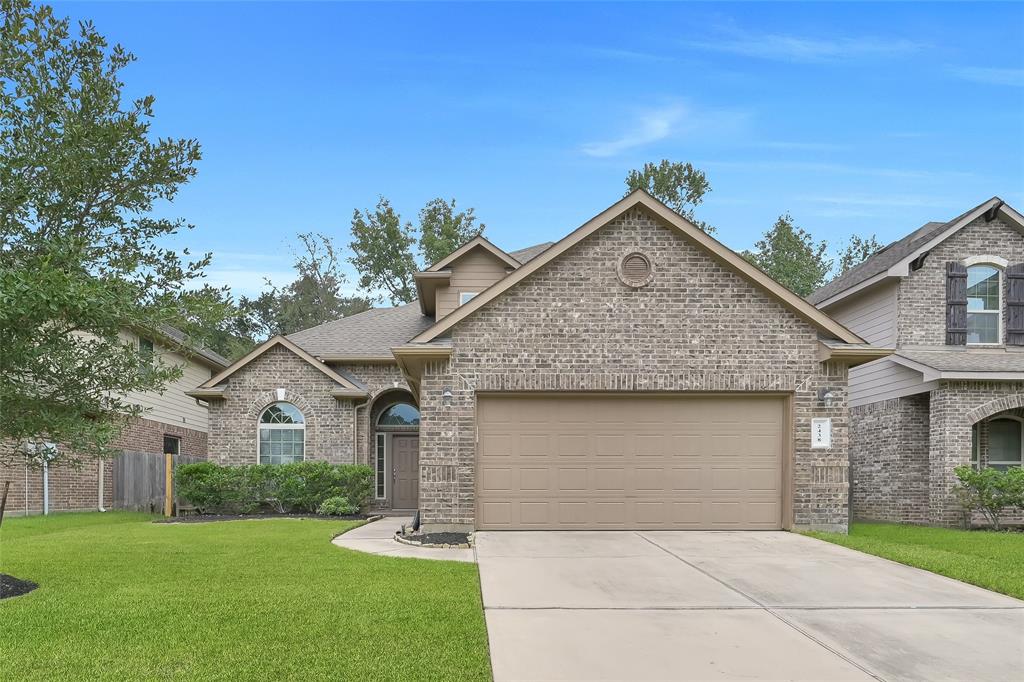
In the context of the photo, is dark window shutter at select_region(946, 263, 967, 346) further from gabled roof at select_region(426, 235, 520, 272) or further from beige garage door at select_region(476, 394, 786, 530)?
gabled roof at select_region(426, 235, 520, 272)

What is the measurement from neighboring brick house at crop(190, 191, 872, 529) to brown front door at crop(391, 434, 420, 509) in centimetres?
860

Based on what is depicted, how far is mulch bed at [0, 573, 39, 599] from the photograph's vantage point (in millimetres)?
8727

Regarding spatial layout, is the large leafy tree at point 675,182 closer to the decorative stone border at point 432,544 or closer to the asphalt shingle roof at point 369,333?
the asphalt shingle roof at point 369,333

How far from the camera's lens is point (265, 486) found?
20.2 metres

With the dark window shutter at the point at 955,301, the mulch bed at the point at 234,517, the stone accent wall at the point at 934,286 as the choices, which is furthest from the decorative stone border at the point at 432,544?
the dark window shutter at the point at 955,301

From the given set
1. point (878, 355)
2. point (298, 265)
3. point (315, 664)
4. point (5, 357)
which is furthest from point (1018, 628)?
point (298, 265)

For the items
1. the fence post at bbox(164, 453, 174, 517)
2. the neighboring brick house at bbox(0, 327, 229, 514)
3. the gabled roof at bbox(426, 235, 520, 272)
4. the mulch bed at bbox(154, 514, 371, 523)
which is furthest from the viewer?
the gabled roof at bbox(426, 235, 520, 272)

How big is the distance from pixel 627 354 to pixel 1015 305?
34.4ft

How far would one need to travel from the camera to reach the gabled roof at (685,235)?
537 inches

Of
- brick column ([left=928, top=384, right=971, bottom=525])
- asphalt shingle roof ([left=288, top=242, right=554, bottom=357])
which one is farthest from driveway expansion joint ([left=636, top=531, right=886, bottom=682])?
asphalt shingle roof ([left=288, top=242, right=554, bottom=357])

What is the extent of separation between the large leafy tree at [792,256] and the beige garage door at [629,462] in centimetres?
3409

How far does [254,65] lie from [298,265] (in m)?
33.2

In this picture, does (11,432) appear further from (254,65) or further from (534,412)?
(254,65)

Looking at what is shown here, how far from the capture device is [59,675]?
566cm
